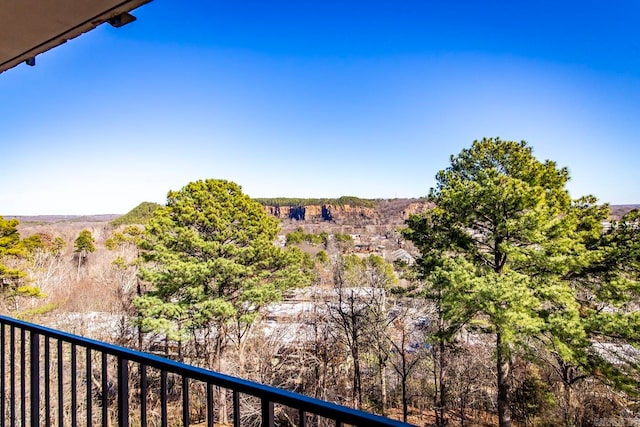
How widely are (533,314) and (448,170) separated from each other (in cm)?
454

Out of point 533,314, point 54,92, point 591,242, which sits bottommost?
point 533,314

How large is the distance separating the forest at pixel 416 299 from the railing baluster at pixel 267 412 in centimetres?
913

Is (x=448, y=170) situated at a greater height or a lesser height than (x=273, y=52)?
lesser

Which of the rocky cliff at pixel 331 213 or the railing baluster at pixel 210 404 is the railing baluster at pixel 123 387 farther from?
the rocky cliff at pixel 331 213

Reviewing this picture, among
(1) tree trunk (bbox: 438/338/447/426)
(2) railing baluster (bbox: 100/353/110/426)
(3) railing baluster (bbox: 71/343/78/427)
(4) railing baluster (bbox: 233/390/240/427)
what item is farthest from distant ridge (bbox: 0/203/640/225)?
(4) railing baluster (bbox: 233/390/240/427)

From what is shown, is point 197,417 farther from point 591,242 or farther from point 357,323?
point 591,242

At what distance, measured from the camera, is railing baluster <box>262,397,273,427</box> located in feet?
2.67

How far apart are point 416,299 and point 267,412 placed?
39.8ft

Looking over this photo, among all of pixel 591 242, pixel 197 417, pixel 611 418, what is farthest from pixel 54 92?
pixel 611 418

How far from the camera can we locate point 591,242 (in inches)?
401

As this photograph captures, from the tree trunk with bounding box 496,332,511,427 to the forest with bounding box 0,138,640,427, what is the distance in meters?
0.05

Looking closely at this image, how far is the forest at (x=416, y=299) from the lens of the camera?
905 cm

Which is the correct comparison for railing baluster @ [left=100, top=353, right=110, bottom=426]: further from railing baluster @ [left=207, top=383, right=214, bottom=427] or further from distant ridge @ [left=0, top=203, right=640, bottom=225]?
distant ridge @ [left=0, top=203, right=640, bottom=225]

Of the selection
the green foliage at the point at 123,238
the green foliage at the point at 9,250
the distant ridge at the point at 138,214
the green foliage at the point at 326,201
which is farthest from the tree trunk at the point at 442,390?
the green foliage at the point at 9,250
